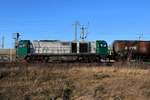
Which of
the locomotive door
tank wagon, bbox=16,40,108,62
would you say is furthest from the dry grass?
the locomotive door

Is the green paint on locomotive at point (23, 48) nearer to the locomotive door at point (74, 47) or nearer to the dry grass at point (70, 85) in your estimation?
the locomotive door at point (74, 47)

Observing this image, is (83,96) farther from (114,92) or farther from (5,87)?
(5,87)

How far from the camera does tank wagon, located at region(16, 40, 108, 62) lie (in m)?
53.4

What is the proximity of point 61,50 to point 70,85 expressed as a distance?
33.7m

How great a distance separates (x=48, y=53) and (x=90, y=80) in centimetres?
3031

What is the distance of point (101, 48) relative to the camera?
56031mm

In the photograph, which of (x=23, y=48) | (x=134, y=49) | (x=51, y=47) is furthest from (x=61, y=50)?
(x=134, y=49)

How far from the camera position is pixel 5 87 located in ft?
72.1

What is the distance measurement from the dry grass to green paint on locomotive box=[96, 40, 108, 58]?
88.6ft

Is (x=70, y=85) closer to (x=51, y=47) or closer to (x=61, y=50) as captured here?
(x=61, y=50)

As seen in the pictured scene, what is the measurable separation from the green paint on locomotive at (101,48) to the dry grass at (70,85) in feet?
88.6

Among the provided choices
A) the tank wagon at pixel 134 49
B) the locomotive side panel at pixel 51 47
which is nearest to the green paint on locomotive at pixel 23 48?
the locomotive side panel at pixel 51 47

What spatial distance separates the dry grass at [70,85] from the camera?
20750 millimetres

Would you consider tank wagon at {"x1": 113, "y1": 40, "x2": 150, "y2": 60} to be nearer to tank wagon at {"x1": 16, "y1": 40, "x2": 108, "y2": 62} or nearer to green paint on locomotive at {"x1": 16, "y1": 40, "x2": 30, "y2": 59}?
tank wagon at {"x1": 16, "y1": 40, "x2": 108, "y2": 62}
